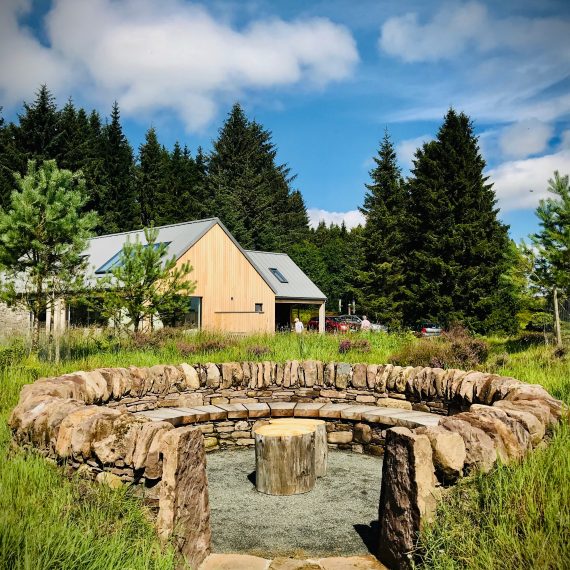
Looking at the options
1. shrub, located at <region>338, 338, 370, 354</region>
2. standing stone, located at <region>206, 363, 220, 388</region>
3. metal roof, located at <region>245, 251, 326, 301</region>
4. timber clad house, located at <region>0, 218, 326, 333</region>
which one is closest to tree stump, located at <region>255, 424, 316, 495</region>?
standing stone, located at <region>206, 363, 220, 388</region>

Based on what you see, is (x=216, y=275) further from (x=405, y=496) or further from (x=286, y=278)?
(x=405, y=496)

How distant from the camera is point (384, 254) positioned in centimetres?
3256

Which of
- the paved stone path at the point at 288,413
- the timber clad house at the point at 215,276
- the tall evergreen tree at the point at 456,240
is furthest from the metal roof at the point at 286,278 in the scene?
the paved stone path at the point at 288,413

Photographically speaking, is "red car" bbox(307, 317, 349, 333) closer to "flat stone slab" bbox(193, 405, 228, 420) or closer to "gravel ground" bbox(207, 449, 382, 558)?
"flat stone slab" bbox(193, 405, 228, 420)

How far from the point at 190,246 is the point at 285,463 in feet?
51.5

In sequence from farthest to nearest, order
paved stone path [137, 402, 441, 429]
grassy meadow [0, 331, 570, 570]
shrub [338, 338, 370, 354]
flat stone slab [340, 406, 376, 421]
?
1. shrub [338, 338, 370, 354]
2. flat stone slab [340, 406, 376, 421]
3. paved stone path [137, 402, 441, 429]
4. grassy meadow [0, 331, 570, 570]

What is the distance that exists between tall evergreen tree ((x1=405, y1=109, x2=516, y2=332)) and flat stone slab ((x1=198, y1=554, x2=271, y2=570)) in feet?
78.9

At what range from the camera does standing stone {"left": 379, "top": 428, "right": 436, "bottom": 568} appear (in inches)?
154

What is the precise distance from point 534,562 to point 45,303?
1029cm

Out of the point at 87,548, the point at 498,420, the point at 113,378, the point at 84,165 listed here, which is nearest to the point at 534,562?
the point at 498,420

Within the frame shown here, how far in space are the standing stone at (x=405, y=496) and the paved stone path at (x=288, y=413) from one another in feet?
9.48

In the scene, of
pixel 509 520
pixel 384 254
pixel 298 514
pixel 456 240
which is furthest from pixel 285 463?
pixel 384 254

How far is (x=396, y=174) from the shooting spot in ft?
113

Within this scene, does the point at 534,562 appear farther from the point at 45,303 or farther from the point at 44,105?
the point at 44,105
